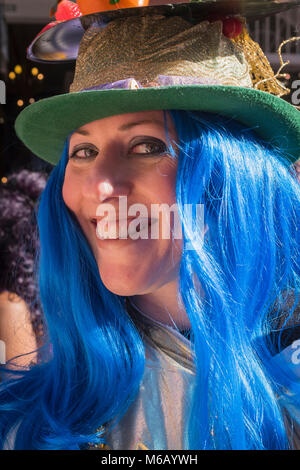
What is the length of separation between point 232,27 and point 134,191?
0.48 meters

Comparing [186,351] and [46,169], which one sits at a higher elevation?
[46,169]

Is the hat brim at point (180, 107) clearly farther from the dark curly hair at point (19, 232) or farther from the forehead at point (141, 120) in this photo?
the dark curly hair at point (19, 232)

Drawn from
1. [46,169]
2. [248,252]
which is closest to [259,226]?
[248,252]

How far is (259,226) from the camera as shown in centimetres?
116

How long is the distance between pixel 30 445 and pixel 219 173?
0.85m

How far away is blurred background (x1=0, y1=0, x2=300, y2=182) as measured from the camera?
1.36m

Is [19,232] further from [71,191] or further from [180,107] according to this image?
[180,107]

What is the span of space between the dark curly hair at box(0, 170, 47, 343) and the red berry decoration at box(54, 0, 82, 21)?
2.20 feet

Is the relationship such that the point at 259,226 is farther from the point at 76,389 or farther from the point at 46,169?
the point at 46,169

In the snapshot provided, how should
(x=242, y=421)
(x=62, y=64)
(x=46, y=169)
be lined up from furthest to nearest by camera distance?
(x=46, y=169)
(x=62, y=64)
(x=242, y=421)

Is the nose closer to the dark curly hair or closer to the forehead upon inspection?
the forehead

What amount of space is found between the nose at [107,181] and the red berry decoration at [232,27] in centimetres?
43
